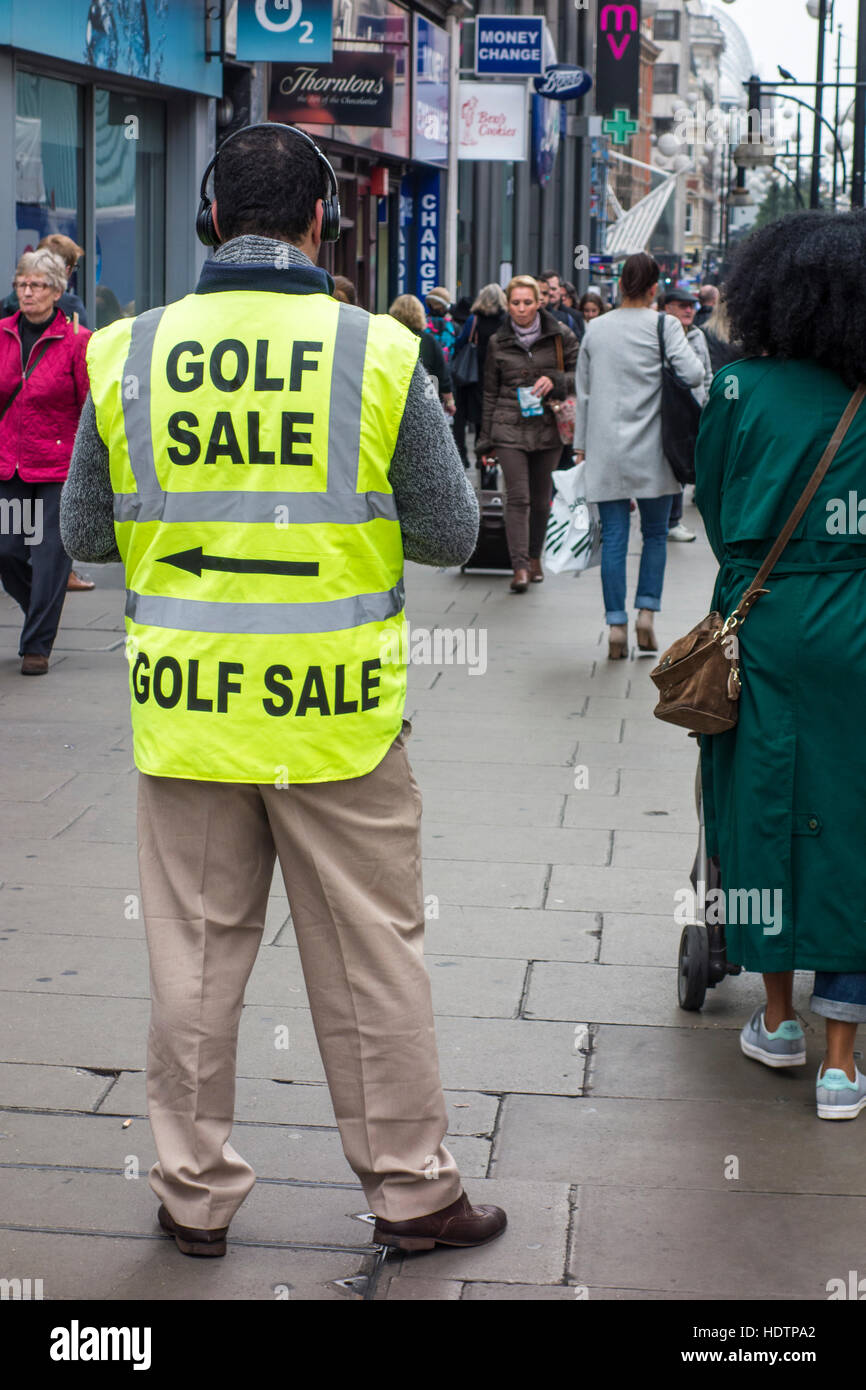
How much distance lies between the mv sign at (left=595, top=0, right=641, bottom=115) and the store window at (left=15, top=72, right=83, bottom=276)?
21812 millimetres

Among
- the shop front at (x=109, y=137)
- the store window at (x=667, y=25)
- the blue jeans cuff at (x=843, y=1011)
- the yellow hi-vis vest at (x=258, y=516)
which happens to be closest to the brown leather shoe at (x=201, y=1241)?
the yellow hi-vis vest at (x=258, y=516)

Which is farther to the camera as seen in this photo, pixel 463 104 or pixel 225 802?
pixel 463 104

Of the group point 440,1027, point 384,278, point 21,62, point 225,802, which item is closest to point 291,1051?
point 440,1027

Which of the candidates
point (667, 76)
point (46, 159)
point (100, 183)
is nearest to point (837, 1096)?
point (46, 159)

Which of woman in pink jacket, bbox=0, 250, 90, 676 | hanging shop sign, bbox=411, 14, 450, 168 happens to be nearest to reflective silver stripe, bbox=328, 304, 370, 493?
woman in pink jacket, bbox=0, 250, 90, 676

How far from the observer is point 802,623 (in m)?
3.77

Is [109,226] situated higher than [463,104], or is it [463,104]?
[463,104]

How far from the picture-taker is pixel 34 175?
1258 centimetres

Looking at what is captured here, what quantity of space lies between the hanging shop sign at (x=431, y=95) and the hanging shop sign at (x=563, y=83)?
1.86 meters

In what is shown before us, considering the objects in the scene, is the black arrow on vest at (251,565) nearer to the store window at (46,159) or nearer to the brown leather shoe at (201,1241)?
the brown leather shoe at (201,1241)

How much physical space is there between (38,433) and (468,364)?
7.96 metres

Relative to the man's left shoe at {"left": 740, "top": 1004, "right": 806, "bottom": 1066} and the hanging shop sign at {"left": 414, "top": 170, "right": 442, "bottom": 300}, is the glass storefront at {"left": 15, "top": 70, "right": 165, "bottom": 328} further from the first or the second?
the hanging shop sign at {"left": 414, "top": 170, "right": 442, "bottom": 300}
